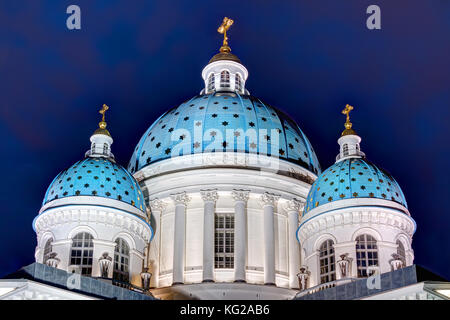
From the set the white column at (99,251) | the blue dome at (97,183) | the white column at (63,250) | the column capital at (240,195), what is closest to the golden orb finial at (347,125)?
the column capital at (240,195)

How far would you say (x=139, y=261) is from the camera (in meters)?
57.7

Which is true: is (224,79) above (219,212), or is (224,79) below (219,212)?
above

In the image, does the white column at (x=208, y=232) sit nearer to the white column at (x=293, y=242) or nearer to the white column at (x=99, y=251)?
the white column at (x=293, y=242)

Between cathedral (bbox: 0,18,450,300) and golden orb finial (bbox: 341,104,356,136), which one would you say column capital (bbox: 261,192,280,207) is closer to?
cathedral (bbox: 0,18,450,300)

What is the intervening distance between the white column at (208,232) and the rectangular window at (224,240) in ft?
3.58

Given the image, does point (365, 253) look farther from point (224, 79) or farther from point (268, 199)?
point (224, 79)

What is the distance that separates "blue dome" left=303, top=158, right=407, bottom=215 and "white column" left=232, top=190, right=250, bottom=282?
4.47m

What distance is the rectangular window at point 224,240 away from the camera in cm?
6066

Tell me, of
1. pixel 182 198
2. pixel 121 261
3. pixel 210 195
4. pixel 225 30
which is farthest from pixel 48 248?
pixel 225 30

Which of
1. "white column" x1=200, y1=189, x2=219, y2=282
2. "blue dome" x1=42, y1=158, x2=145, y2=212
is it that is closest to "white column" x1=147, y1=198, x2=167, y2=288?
"blue dome" x1=42, y1=158, x2=145, y2=212

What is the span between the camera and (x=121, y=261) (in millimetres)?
56344

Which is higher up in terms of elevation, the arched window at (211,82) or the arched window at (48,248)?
the arched window at (211,82)

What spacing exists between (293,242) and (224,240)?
16.3 ft

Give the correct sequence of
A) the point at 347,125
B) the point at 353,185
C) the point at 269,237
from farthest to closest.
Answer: the point at 347,125, the point at 269,237, the point at 353,185
